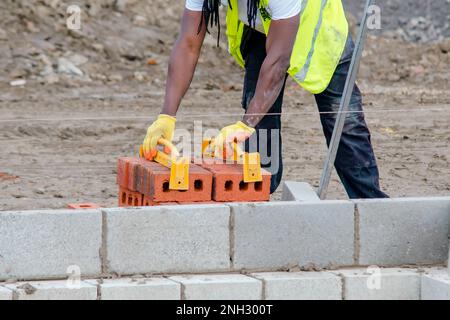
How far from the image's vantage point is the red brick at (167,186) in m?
5.77

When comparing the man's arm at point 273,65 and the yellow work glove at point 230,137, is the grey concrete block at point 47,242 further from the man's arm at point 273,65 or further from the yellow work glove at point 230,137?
the man's arm at point 273,65

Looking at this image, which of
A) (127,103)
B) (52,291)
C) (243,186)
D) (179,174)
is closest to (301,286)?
(243,186)

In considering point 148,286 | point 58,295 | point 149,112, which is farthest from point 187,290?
point 149,112

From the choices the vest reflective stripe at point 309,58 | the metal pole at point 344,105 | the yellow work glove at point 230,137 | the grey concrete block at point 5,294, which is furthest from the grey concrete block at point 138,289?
→ the vest reflective stripe at point 309,58

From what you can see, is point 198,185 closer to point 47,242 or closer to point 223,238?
point 223,238

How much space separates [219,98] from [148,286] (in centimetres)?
637

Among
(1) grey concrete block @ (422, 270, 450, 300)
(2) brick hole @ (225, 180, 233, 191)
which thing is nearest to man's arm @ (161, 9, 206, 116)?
(2) brick hole @ (225, 180, 233, 191)

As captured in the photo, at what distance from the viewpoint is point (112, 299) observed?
213 inches

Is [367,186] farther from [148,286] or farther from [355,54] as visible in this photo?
[148,286]

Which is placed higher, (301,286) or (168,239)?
(168,239)

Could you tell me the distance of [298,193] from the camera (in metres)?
6.10

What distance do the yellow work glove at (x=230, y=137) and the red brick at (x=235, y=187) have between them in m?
0.13

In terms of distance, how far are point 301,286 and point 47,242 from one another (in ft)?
4.23

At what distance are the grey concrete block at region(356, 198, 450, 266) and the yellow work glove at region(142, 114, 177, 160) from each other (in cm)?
117
